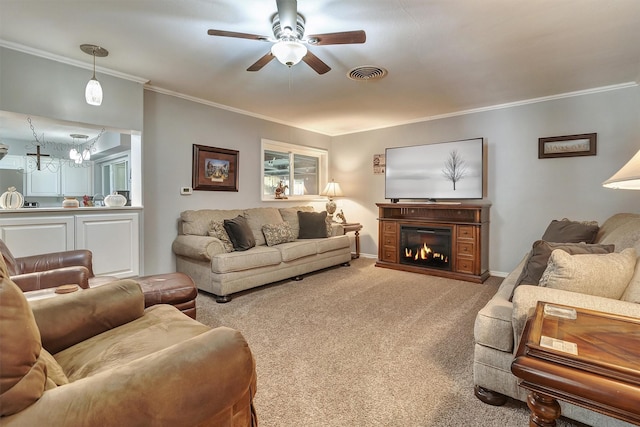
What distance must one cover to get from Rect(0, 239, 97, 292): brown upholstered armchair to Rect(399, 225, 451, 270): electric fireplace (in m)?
3.91

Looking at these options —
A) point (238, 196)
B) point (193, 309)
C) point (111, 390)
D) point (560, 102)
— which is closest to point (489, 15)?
point (560, 102)

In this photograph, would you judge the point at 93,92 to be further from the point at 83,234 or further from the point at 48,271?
the point at 48,271

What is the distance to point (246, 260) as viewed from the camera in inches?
136

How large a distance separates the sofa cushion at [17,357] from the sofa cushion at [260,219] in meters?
3.29

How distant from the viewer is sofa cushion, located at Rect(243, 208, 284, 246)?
417 cm

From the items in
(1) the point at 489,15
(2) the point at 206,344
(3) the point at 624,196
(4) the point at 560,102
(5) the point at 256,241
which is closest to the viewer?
A: (2) the point at 206,344

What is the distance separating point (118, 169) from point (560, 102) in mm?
6939

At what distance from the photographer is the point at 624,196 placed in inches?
138

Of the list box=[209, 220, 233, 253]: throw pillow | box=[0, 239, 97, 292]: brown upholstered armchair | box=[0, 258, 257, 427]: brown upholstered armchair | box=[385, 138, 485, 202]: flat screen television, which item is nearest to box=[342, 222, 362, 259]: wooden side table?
box=[385, 138, 485, 202]: flat screen television

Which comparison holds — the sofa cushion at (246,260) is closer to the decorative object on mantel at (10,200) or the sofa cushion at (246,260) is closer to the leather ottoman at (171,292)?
the leather ottoman at (171,292)

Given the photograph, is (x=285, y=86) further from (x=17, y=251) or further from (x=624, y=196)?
(x=624, y=196)

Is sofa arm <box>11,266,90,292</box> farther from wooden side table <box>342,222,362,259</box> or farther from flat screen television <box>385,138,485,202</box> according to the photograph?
flat screen television <box>385,138,485,202</box>

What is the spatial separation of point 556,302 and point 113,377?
5.58 ft

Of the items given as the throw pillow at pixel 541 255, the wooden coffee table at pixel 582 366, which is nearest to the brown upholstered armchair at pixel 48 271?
the wooden coffee table at pixel 582 366
